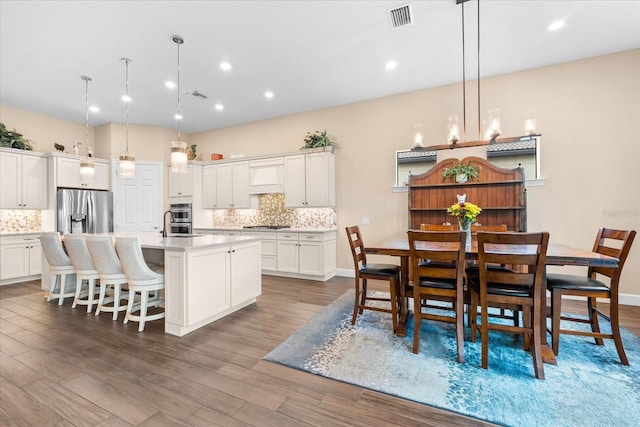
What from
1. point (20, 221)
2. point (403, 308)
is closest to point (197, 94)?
point (20, 221)

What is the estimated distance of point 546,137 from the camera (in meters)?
3.95

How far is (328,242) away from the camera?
16.8 ft

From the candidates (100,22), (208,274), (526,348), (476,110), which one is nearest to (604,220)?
(476,110)

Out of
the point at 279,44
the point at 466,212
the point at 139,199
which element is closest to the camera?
the point at 466,212

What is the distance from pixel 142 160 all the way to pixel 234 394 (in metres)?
6.17

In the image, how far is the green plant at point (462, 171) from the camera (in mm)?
4059

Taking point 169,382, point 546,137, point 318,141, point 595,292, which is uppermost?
point 318,141

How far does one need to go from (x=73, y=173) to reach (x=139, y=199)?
123cm

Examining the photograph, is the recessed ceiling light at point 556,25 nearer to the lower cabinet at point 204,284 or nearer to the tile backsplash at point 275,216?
the tile backsplash at point 275,216

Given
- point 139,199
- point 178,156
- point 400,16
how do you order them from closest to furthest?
point 400,16, point 178,156, point 139,199

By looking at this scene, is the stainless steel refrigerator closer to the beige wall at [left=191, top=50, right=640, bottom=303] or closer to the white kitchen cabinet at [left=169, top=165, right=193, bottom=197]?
the white kitchen cabinet at [left=169, top=165, right=193, bottom=197]

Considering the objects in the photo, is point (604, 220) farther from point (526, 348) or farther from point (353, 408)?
point (353, 408)

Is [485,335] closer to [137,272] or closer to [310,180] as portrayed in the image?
[137,272]

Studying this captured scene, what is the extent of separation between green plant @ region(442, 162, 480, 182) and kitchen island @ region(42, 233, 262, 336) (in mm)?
3067
